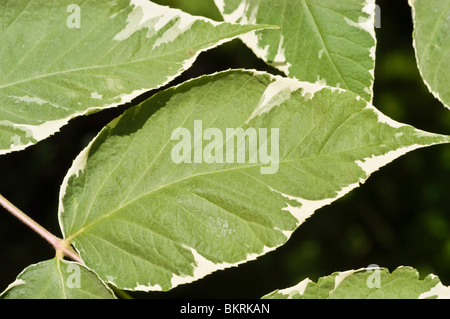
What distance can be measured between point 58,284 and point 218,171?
0.71 ft

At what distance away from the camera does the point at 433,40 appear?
1.81 ft

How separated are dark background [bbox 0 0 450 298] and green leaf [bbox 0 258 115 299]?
0.95 m

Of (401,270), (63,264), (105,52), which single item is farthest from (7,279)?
(401,270)

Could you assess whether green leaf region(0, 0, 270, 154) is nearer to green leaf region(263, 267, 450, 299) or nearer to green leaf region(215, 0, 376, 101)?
green leaf region(215, 0, 376, 101)

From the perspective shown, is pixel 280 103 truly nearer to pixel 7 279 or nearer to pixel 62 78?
pixel 62 78

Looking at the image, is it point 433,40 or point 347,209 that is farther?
point 347,209

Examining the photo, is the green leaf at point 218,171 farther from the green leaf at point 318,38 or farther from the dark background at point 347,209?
the dark background at point 347,209

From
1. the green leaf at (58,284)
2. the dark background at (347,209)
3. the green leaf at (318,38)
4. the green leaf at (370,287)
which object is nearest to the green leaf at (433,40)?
the green leaf at (318,38)

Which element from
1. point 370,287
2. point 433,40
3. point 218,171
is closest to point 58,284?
point 218,171

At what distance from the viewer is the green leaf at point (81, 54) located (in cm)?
51

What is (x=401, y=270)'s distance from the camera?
52 centimetres

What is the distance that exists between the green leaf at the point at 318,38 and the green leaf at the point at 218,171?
5 cm

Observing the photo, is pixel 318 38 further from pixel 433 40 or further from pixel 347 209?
pixel 347 209
